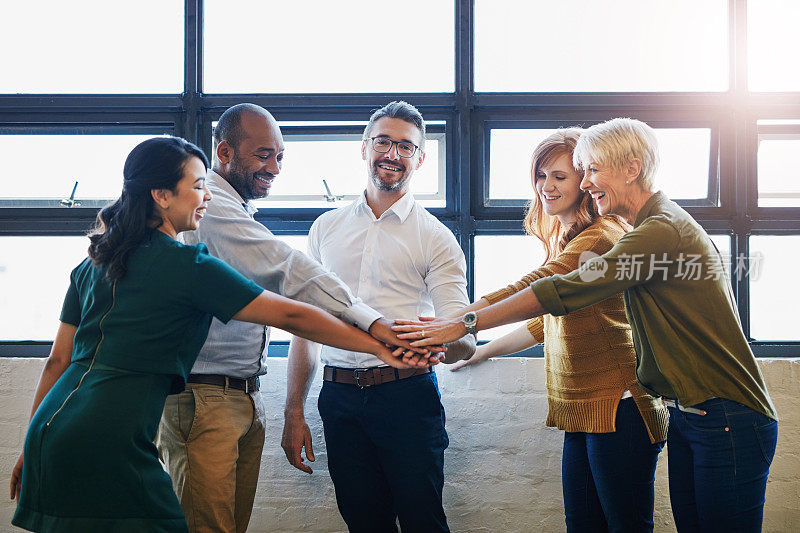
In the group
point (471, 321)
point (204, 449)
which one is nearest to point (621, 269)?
point (471, 321)

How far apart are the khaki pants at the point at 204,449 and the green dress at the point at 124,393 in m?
0.35

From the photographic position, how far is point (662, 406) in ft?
6.02

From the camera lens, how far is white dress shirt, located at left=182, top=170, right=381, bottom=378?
1.87 m

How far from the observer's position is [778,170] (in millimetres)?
2781

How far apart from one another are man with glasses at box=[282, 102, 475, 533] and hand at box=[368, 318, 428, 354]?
0.45ft

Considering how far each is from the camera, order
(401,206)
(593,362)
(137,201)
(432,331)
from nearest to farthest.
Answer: (137,201)
(593,362)
(432,331)
(401,206)

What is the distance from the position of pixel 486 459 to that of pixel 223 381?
109cm

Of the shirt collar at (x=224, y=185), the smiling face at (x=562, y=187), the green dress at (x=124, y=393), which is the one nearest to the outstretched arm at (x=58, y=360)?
the green dress at (x=124, y=393)

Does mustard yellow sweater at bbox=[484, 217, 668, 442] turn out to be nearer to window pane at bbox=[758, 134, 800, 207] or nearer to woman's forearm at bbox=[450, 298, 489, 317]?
woman's forearm at bbox=[450, 298, 489, 317]

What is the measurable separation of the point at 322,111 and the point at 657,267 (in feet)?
5.18

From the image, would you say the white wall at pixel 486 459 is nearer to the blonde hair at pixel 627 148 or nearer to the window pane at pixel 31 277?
the window pane at pixel 31 277
